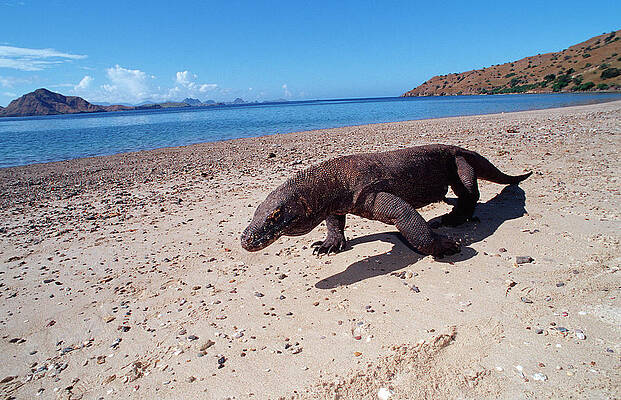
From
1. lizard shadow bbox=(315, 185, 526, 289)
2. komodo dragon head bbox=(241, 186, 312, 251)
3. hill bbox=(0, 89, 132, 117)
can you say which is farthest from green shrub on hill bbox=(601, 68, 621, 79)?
hill bbox=(0, 89, 132, 117)

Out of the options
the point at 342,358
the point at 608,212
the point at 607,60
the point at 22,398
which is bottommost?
the point at 22,398

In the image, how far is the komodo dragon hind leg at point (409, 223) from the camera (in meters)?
4.71

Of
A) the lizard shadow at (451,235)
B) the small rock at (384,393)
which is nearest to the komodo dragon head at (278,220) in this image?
the lizard shadow at (451,235)

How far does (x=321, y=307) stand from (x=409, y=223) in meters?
1.69

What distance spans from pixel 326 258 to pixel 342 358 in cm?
236

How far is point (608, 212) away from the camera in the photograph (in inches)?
227

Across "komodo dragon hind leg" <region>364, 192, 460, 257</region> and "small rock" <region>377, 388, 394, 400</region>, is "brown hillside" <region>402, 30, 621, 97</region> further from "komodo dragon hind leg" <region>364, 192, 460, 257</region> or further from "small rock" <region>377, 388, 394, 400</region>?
"small rock" <region>377, 388, 394, 400</region>

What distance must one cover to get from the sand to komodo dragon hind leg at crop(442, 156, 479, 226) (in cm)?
26

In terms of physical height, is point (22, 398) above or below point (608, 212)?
below

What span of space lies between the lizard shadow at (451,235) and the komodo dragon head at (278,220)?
0.83 meters

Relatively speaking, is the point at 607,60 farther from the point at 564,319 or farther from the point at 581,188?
the point at 564,319

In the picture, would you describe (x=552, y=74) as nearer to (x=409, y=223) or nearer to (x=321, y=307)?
(x=409, y=223)

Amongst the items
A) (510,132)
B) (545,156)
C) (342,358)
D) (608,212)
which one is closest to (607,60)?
(510,132)

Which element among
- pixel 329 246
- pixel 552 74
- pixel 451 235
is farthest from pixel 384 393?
pixel 552 74
